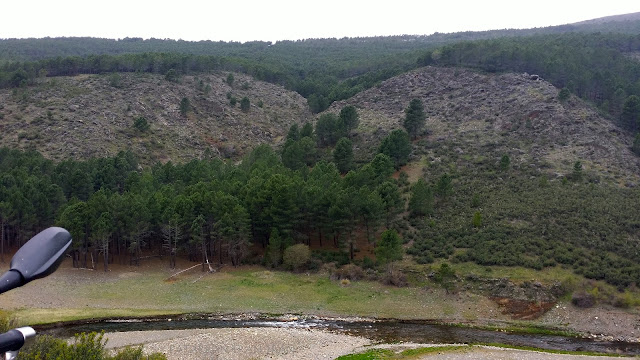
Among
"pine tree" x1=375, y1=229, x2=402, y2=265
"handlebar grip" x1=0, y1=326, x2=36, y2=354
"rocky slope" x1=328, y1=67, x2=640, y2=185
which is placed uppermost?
"handlebar grip" x1=0, y1=326, x2=36, y2=354

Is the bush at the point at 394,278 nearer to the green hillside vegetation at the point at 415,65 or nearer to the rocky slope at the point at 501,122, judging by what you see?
the rocky slope at the point at 501,122

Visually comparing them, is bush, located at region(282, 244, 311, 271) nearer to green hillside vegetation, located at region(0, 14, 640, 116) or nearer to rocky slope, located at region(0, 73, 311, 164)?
rocky slope, located at region(0, 73, 311, 164)

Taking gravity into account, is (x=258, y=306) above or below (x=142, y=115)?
below

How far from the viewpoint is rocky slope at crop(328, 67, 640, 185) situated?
7300cm

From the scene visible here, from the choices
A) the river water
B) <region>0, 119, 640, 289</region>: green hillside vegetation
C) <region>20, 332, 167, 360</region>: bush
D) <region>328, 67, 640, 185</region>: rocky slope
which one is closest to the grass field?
the river water

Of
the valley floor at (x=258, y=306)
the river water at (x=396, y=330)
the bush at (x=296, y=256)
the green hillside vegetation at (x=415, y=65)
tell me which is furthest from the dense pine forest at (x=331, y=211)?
the green hillside vegetation at (x=415, y=65)

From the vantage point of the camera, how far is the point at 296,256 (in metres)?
50.5

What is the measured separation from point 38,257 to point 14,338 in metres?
0.80

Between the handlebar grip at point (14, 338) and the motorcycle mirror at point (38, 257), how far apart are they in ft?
1.57

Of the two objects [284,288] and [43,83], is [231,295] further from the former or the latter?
[43,83]

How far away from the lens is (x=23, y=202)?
51.4 metres

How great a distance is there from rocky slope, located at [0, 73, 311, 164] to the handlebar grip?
273 feet

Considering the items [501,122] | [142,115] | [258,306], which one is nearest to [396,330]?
[258,306]

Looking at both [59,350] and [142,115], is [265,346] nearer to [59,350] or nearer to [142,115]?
[59,350]
